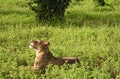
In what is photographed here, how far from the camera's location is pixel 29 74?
713 cm

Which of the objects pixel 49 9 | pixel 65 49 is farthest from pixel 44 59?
pixel 49 9

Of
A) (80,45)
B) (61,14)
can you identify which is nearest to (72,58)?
(80,45)

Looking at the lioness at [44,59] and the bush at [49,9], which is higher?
the lioness at [44,59]

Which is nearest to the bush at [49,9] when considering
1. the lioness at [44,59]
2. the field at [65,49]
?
the field at [65,49]

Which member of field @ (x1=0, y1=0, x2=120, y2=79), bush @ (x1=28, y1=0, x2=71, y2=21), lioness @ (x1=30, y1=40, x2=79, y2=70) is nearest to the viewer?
field @ (x1=0, y1=0, x2=120, y2=79)

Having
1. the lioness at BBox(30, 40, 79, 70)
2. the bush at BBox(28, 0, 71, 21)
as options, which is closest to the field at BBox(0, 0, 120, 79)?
the lioness at BBox(30, 40, 79, 70)

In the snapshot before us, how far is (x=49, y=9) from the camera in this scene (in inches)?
550

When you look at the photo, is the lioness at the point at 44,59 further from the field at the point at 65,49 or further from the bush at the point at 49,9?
the bush at the point at 49,9

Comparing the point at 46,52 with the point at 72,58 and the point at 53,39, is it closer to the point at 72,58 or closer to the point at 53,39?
the point at 72,58

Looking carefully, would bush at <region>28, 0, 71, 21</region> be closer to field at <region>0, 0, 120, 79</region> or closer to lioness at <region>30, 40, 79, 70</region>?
field at <region>0, 0, 120, 79</region>

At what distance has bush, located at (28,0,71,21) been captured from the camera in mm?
13844

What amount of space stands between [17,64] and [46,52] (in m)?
0.75

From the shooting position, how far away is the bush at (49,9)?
13.8 m

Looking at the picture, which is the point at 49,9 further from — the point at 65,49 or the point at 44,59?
the point at 44,59
